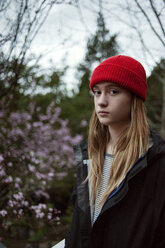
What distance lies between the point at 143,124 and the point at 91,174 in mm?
420

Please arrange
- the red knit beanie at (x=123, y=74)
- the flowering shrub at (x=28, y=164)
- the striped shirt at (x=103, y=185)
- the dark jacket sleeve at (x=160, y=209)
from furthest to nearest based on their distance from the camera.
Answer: the flowering shrub at (x=28, y=164) → the striped shirt at (x=103, y=185) → the red knit beanie at (x=123, y=74) → the dark jacket sleeve at (x=160, y=209)

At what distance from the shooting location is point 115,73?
1.13 meters

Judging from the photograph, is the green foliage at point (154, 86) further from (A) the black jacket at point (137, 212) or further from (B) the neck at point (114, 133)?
(A) the black jacket at point (137, 212)

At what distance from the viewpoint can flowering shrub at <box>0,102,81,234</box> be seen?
1.97 m

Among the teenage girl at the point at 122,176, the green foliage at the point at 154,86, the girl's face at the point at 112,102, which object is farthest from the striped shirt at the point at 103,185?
the green foliage at the point at 154,86

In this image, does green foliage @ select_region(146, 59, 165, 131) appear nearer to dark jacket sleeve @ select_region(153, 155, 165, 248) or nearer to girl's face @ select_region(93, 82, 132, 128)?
girl's face @ select_region(93, 82, 132, 128)

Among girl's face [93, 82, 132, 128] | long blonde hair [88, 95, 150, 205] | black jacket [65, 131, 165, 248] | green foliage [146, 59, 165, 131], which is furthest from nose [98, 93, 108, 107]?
green foliage [146, 59, 165, 131]

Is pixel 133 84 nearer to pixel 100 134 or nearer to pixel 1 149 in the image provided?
pixel 100 134

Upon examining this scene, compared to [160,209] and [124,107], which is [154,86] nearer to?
[124,107]

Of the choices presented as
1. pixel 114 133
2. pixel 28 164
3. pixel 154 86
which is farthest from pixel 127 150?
pixel 154 86

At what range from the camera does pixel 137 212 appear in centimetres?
102

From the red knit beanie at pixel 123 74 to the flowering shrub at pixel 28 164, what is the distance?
119cm

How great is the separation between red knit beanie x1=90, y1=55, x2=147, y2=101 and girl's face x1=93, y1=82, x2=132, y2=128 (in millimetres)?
31

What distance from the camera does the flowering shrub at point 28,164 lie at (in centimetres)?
197
